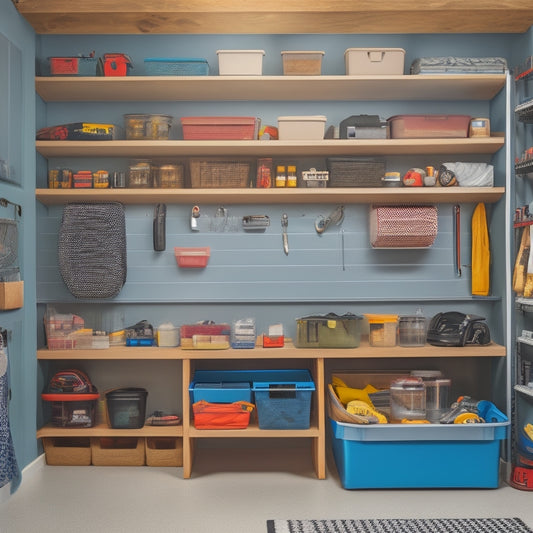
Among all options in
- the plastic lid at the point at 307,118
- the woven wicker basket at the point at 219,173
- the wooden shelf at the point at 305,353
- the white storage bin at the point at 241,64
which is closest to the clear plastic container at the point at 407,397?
the wooden shelf at the point at 305,353

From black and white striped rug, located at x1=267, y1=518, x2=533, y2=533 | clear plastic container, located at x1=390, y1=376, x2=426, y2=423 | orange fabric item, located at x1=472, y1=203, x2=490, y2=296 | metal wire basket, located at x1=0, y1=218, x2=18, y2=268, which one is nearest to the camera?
black and white striped rug, located at x1=267, y1=518, x2=533, y2=533

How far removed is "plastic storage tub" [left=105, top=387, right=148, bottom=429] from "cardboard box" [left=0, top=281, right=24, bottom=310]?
930 millimetres

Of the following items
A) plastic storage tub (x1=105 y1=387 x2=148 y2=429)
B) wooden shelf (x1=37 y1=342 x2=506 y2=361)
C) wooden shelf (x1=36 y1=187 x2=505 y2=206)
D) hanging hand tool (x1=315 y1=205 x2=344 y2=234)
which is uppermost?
wooden shelf (x1=36 y1=187 x2=505 y2=206)

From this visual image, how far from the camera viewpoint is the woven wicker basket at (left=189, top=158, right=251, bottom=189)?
15.0 ft

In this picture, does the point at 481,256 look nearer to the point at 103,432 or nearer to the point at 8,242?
the point at 103,432

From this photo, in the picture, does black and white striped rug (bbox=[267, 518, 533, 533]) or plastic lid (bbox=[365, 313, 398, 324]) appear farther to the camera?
plastic lid (bbox=[365, 313, 398, 324])

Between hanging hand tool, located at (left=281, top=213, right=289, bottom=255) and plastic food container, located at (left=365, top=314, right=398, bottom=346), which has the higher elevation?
hanging hand tool, located at (left=281, top=213, right=289, bottom=255)

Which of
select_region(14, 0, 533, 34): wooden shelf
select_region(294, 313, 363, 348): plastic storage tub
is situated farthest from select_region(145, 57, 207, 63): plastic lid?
select_region(294, 313, 363, 348): plastic storage tub

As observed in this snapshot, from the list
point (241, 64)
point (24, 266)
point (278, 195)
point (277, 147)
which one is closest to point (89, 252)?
point (24, 266)

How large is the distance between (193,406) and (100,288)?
1.09 m

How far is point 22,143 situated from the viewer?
4332 mm

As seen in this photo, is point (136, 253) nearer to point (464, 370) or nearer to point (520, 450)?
point (464, 370)

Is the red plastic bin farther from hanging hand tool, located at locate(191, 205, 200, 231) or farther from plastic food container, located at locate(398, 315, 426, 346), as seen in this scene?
plastic food container, located at locate(398, 315, 426, 346)

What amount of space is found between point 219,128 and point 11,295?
1.75m
